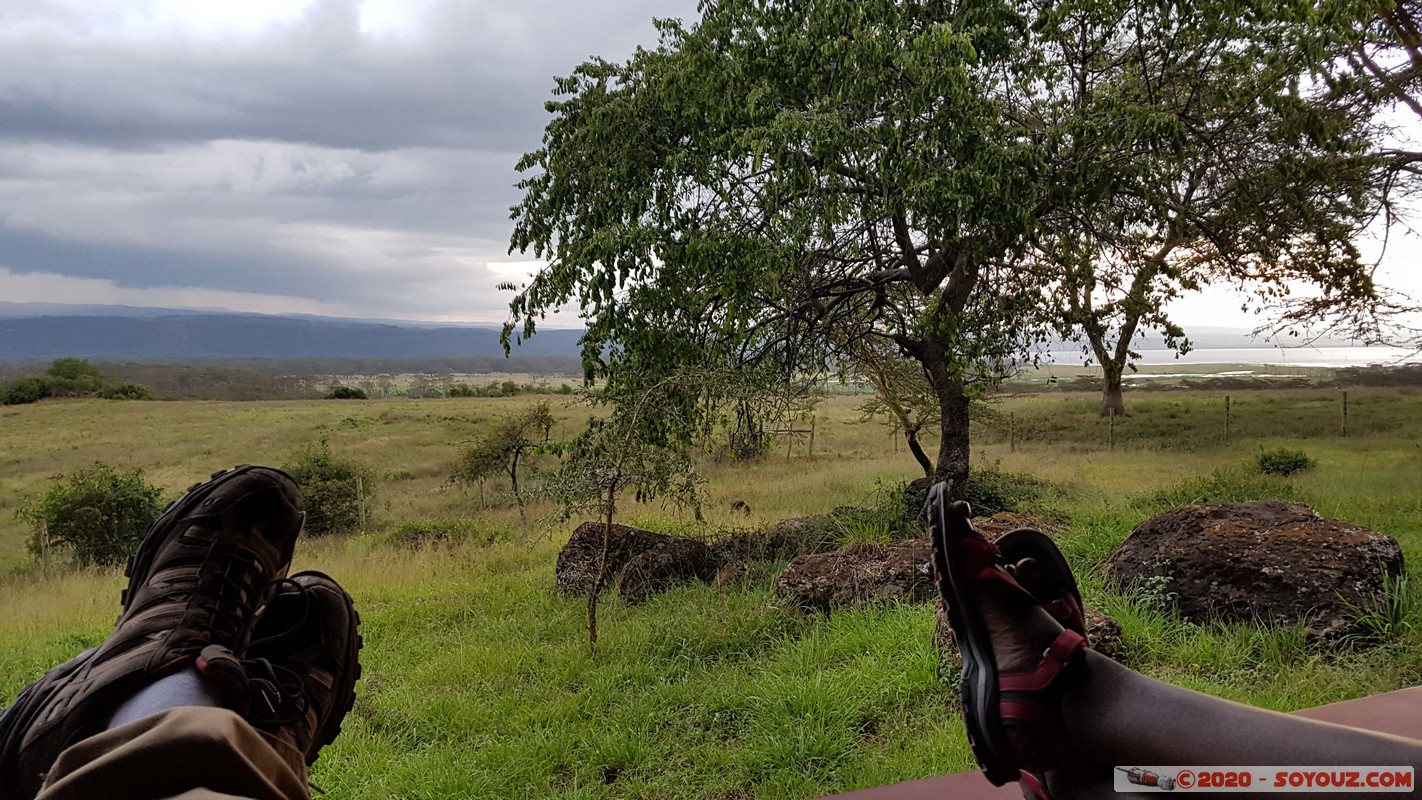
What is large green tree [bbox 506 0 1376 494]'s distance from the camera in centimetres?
510

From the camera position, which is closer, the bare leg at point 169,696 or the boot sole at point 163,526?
the bare leg at point 169,696

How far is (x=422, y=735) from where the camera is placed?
3285 mm

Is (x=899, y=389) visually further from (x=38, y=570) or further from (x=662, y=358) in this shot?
(x=38, y=570)

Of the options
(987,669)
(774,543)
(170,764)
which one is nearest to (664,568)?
(774,543)

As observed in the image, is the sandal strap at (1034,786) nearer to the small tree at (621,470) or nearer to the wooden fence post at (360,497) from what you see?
the small tree at (621,470)

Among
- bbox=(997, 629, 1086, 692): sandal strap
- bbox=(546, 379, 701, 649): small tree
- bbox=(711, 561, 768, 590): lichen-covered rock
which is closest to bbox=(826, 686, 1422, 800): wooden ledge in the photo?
bbox=(997, 629, 1086, 692): sandal strap

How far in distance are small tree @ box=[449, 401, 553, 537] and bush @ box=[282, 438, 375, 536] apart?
1954mm

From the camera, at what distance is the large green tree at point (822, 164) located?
510 cm

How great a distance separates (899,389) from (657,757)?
707 centimetres

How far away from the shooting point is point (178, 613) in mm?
1410

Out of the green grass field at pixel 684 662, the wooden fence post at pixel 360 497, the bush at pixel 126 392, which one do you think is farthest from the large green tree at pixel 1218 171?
the bush at pixel 126 392

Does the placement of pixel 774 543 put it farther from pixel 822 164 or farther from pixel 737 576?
pixel 822 164

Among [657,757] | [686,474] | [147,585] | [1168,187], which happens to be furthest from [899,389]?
[147,585]

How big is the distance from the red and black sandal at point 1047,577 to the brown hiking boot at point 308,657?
4.22 ft
